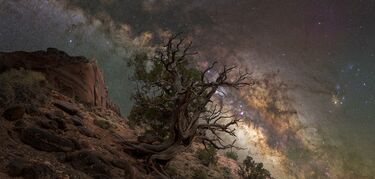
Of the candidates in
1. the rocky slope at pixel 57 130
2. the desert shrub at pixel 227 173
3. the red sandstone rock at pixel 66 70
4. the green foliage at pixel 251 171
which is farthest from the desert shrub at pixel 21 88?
the green foliage at pixel 251 171

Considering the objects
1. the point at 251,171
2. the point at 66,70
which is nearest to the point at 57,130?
the point at 66,70

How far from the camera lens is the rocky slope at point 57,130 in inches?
451

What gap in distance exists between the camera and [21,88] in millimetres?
16953

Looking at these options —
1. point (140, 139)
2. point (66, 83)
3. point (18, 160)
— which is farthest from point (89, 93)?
point (18, 160)

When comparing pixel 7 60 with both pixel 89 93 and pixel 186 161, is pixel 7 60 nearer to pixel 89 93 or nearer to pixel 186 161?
pixel 89 93

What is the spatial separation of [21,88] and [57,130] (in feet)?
12.6

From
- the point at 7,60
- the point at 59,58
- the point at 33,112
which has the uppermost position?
the point at 59,58

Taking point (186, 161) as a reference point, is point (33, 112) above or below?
below

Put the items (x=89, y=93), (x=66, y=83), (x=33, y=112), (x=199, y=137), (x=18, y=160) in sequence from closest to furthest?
(x=18, y=160), (x=33, y=112), (x=199, y=137), (x=66, y=83), (x=89, y=93)

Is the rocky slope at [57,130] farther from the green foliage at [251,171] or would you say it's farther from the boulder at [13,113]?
the green foliage at [251,171]

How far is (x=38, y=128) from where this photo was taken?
43.5 feet

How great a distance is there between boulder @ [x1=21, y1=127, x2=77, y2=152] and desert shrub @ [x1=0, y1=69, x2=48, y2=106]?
277cm

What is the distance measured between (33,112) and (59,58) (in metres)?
12.5

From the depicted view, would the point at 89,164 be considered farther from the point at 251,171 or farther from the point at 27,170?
the point at 251,171
